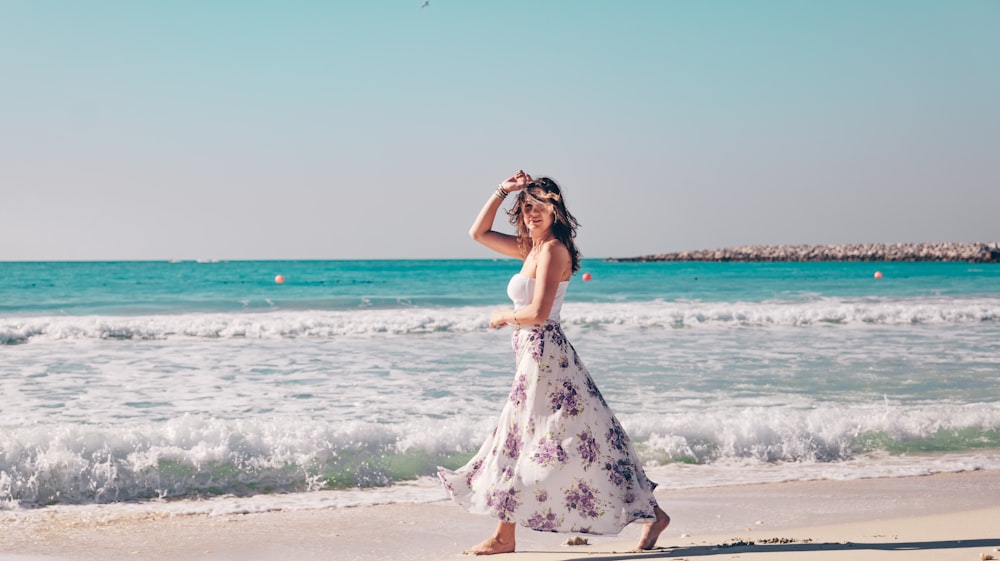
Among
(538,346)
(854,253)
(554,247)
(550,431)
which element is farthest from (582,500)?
(854,253)

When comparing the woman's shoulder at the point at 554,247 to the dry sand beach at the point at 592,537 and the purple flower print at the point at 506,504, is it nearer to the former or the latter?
the purple flower print at the point at 506,504

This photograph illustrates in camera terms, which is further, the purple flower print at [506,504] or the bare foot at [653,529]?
the bare foot at [653,529]

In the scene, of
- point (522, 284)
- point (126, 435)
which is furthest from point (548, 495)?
point (126, 435)

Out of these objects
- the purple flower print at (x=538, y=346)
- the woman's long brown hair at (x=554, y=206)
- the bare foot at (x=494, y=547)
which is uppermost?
the woman's long brown hair at (x=554, y=206)

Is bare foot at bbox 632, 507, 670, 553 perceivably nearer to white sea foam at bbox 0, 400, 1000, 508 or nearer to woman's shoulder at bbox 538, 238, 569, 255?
woman's shoulder at bbox 538, 238, 569, 255

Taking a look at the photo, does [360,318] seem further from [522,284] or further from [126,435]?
[522,284]

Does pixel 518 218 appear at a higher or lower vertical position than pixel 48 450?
higher

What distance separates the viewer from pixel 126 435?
22.0 ft

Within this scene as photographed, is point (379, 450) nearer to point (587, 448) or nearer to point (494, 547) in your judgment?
point (494, 547)

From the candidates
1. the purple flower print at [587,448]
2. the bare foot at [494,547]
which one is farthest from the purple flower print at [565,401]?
the bare foot at [494,547]

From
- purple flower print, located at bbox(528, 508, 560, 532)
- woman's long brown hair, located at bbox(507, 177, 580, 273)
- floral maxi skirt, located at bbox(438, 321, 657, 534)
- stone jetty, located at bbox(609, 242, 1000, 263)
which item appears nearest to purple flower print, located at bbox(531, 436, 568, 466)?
floral maxi skirt, located at bbox(438, 321, 657, 534)

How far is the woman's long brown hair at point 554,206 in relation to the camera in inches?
159

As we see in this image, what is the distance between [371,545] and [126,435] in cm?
305

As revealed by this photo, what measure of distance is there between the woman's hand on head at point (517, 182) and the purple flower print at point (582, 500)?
1.52 metres
